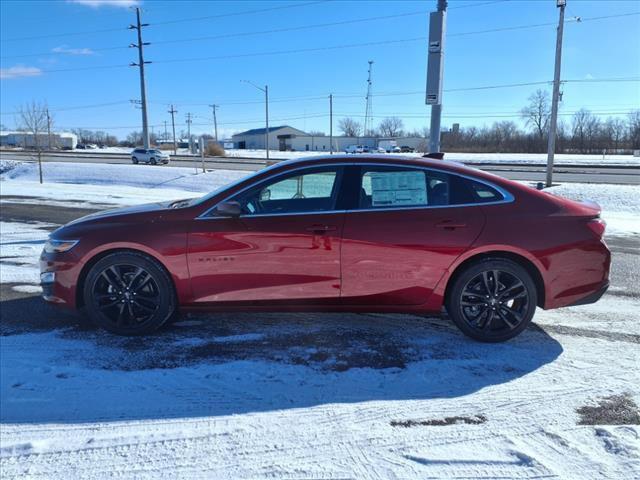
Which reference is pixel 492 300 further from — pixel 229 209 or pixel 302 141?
pixel 302 141

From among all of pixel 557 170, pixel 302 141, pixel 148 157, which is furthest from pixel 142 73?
pixel 302 141

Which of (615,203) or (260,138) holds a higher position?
(260,138)

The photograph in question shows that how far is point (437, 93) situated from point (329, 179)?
5754 millimetres

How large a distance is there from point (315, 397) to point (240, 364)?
2.41ft

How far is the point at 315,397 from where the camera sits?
3.10 m

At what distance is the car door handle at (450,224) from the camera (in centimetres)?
384

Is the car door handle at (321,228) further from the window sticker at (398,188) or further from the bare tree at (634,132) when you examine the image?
the bare tree at (634,132)

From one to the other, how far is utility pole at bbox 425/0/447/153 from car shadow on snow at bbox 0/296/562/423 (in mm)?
5404

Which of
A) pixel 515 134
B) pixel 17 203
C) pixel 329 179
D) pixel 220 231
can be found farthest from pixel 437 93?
pixel 515 134

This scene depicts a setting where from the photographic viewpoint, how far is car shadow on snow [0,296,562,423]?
3.05 m

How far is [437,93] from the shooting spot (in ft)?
29.5

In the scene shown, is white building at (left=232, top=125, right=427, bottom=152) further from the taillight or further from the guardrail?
the taillight

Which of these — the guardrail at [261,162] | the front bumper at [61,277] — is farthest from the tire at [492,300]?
the guardrail at [261,162]

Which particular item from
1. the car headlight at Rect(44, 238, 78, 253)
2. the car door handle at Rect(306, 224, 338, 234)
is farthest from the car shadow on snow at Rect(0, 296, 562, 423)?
the car door handle at Rect(306, 224, 338, 234)
